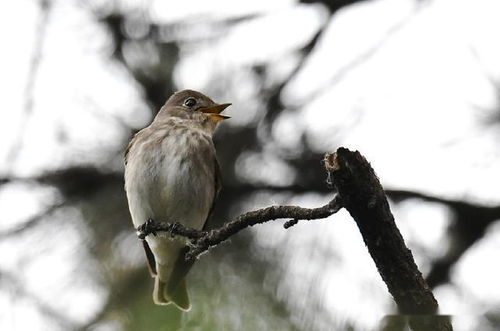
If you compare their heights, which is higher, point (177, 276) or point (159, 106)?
point (159, 106)

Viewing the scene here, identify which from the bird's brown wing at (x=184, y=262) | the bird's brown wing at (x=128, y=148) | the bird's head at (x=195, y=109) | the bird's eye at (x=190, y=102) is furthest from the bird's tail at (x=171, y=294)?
the bird's eye at (x=190, y=102)

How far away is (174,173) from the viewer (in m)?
4.93

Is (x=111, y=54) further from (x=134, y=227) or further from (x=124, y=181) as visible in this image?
(x=134, y=227)

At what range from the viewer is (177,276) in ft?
14.5

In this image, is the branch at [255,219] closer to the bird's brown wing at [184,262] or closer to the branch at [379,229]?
the branch at [379,229]

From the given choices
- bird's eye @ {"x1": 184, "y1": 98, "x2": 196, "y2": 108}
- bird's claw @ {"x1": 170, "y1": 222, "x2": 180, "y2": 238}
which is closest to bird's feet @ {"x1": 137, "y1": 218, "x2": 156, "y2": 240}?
bird's claw @ {"x1": 170, "y1": 222, "x2": 180, "y2": 238}

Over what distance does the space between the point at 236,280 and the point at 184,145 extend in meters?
1.92

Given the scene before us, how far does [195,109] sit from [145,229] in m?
1.82

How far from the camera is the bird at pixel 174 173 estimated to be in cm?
462

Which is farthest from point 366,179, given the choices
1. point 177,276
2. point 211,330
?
point 177,276

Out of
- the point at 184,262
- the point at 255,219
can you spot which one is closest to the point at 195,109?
the point at 184,262

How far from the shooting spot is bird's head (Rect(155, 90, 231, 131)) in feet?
A: 16.2

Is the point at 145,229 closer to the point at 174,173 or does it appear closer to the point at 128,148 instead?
the point at 128,148

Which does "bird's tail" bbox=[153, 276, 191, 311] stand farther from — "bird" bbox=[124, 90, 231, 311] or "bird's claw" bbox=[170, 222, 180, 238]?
"bird" bbox=[124, 90, 231, 311]
